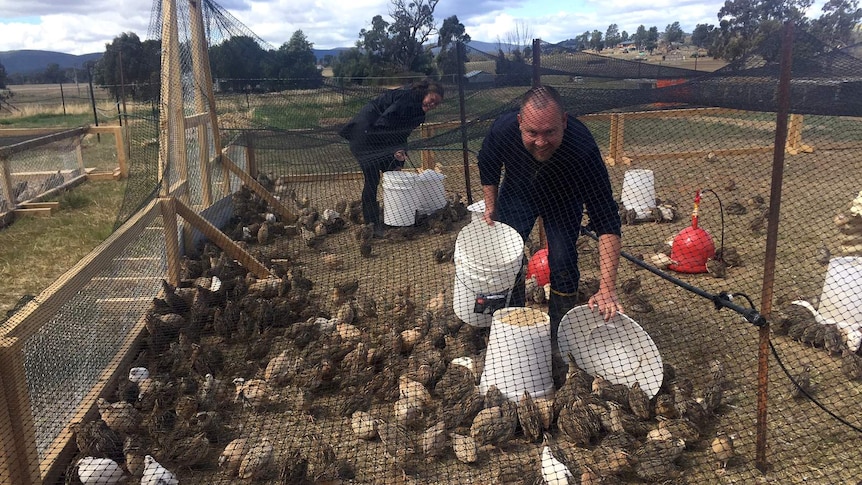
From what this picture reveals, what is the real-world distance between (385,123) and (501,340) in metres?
3.20

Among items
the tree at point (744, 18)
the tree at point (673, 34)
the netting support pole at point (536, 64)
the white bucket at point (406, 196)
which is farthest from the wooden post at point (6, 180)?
the tree at point (673, 34)

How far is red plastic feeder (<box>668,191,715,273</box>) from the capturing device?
16.1ft

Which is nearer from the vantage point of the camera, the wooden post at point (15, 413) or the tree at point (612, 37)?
the wooden post at point (15, 413)

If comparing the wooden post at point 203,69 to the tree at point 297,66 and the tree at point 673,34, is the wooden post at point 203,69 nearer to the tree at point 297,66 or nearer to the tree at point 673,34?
the tree at point 297,66

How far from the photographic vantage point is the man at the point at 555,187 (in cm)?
288

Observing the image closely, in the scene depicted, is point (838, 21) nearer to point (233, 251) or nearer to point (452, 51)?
point (452, 51)

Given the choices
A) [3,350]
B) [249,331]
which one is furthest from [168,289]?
[3,350]

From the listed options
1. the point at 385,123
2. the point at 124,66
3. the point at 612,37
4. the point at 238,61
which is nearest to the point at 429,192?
the point at 385,123

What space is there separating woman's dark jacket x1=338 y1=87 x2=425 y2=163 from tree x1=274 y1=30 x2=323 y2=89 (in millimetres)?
1298

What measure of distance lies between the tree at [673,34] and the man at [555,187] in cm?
1934

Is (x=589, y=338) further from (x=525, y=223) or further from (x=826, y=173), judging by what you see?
(x=826, y=173)

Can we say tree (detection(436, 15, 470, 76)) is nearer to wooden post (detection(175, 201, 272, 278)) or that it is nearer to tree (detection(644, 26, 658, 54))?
wooden post (detection(175, 201, 272, 278))

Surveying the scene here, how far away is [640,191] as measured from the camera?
6.50 metres

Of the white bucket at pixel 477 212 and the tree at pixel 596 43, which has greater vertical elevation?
the tree at pixel 596 43
